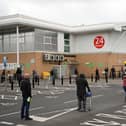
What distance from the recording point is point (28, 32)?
52.7m

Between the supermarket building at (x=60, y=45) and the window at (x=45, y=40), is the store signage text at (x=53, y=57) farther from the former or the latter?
the window at (x=45, y=40)

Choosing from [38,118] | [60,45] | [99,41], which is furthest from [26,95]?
[60,45]

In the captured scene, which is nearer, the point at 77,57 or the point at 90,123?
the point at 90,123

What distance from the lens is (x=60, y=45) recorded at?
5653 centimetres

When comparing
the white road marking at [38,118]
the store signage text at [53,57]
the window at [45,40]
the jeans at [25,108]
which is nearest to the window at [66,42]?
the window at [45,40]

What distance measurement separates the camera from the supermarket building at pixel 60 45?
169 ft

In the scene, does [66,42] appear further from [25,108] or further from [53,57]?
[25,108]

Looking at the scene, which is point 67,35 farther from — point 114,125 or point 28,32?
point 114,125

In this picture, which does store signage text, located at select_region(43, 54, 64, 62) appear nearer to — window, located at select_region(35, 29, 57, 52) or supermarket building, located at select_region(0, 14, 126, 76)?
supermarket building, located at select_region(0, 14, 126, 76)

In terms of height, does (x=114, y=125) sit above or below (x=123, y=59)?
below

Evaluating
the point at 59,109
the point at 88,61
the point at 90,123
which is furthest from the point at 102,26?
the point at 90,123

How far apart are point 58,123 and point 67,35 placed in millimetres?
46541

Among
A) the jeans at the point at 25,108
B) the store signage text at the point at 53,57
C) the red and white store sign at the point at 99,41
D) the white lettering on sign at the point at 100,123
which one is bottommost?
the white lettering on sign at the point at 100,123

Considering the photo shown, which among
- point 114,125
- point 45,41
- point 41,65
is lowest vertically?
point 114,125
